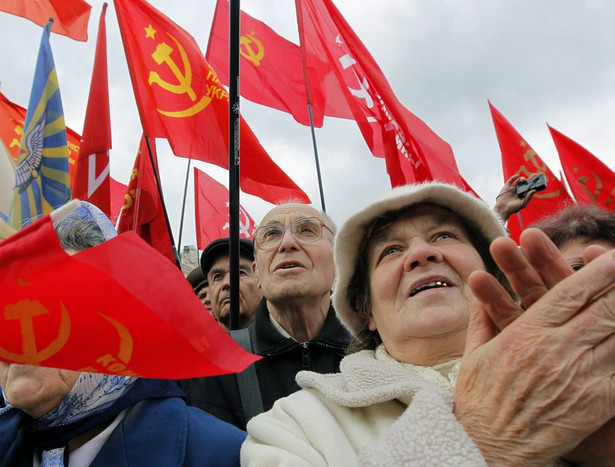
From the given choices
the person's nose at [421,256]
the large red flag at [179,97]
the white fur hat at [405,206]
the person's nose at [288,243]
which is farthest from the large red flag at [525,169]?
the person's nose at [421,256]

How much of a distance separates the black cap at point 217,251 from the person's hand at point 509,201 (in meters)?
1.88

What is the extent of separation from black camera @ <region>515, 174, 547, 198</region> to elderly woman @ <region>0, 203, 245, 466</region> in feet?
9.88

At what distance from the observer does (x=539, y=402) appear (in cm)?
103

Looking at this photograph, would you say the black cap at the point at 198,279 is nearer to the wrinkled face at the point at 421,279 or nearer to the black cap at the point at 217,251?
the black cap at the point at 217,251

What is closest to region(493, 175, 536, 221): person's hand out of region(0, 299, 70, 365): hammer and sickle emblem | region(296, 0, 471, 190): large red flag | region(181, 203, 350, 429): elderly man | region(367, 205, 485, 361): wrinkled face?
region(296, 0, 471, 190): large red flag

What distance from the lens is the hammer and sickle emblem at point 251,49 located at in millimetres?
6172

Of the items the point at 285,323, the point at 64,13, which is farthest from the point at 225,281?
the point at 64,13

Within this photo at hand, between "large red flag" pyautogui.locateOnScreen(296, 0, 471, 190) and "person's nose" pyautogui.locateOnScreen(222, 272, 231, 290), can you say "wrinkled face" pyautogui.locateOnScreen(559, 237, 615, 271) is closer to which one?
"person's nose" pyautogui.locateOnScreen(222, 272, 231, 290)

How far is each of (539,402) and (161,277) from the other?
33.7 inches

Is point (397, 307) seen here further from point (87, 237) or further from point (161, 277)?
point (87, 237)

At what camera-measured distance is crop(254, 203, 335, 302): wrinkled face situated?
2.86m

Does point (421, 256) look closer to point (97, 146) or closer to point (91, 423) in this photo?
point (91, 423)

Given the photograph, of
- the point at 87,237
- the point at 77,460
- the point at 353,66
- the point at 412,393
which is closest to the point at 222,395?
the point at 77,460

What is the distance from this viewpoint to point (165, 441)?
1.53 meters
